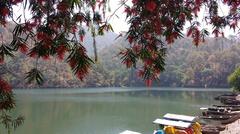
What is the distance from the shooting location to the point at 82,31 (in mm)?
3701

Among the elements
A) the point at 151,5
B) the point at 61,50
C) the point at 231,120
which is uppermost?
the point at 151,5

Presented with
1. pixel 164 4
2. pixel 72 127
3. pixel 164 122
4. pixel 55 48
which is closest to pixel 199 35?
pixel 164 4

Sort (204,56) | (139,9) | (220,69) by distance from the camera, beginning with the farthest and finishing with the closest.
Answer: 1. (204,56)
2. (220,69)
3. (139,9)

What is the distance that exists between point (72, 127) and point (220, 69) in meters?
70.4

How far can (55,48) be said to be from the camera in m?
2.81

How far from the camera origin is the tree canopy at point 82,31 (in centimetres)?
276

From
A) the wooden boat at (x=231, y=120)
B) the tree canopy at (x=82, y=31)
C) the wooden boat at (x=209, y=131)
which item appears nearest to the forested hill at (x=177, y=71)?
the wooden boat at (x=231, y=120)

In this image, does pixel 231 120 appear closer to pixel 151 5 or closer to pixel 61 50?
pixel 151 5

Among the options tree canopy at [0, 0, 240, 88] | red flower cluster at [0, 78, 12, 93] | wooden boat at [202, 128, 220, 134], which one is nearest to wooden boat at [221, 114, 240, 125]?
wooden boat at [202, 128, 220, 134]

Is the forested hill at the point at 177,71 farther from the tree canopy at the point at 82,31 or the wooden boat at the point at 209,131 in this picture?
the tree canopy at the point at 82,31

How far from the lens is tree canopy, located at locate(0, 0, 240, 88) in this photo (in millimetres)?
2756

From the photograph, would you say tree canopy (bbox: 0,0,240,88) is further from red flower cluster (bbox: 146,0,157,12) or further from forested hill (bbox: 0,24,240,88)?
forested hill (bbox: 0,24,240,88)

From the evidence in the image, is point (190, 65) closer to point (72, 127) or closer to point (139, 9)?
point (72, 127)

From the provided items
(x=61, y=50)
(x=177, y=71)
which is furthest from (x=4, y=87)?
(x=177, y=71)
